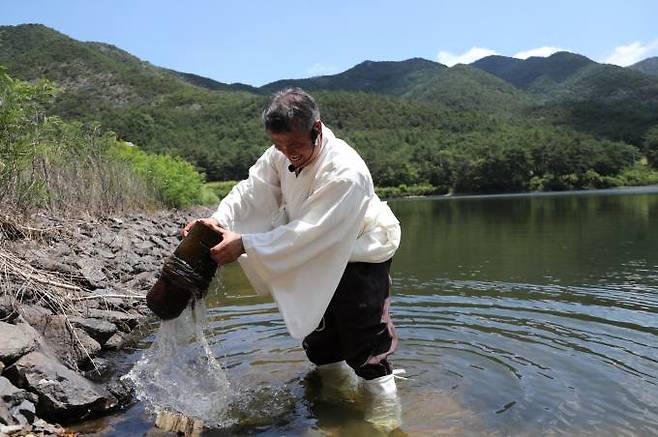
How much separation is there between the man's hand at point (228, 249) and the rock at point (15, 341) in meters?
1.97

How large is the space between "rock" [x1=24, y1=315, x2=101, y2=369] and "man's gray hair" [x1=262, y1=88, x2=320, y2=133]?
308cm

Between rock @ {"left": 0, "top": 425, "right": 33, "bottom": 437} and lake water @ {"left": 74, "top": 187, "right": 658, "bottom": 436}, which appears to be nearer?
rock @ {"left": 0, "top": 425, "right": 33, "bottom": 437}

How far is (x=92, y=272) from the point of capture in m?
7.87

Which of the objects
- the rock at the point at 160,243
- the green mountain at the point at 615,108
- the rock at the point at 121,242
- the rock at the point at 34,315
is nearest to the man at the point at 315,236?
the rock at the point at 34,315

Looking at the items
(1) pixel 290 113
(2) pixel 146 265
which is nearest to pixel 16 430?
(1) pixel 290 113

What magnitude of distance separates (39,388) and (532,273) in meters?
8.91

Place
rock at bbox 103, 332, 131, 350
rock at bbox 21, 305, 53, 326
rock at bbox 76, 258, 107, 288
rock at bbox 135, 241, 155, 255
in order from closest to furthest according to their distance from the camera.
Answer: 1. rock at bbox 21, 305, 53, 326
2. rock at bbox 103, 332, 131, 350
3. rock at bbox 76, 258, 107, 288
4. rock at bbox 135, 241, 155, 255

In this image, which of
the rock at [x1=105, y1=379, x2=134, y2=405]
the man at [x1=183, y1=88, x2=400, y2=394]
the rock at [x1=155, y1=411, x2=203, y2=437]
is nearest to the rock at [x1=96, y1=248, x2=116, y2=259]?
the rock at [x1=105, y1=379, x2=134, y2=405]

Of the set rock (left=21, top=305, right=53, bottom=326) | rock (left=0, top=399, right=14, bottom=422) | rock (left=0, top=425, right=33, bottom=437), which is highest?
rock (left=21, top=305, right=53, bottom=326)

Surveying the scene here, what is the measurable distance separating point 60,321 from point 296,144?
3447 millimetres

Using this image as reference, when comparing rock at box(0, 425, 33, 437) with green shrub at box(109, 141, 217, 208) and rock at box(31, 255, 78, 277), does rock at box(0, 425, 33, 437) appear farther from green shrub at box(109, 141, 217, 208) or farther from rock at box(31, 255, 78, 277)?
green shrub at box(109, 141, 217, 208)

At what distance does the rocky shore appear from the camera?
397 cm

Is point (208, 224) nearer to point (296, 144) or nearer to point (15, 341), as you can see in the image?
point (296, 144)

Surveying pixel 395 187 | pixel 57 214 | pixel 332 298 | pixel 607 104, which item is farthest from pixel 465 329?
pixel 607 104
